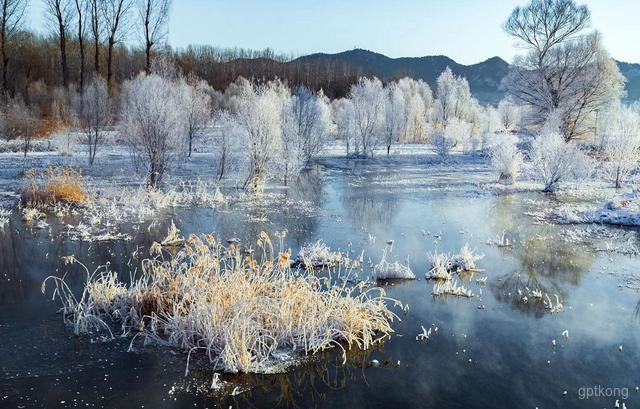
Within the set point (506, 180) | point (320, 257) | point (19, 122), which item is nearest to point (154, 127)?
point (320, 257)

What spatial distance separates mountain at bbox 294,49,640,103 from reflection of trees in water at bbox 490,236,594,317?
64382 millimetres

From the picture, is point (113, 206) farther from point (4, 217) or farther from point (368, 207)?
point (368, 207)

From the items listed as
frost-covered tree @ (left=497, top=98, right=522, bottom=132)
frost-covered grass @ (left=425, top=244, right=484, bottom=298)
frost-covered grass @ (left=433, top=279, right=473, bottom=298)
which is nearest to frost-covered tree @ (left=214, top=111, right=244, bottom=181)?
frost-covered grass @ (left=425, top=244, right=484, bottom=298)

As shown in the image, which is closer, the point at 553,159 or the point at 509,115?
the point at 553,159

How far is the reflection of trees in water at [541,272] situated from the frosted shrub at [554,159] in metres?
8.11

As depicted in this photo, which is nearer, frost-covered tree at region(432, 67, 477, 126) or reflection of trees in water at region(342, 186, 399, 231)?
reflection of trees in water at region(342, 186, 399, 231)

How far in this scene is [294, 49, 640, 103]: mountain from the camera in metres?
94.9

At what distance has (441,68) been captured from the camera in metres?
138

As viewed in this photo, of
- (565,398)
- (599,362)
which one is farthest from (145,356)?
(599,362)

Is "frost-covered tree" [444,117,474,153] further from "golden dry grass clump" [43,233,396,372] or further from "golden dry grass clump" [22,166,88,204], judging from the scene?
"golden dry grass clump" [43,233,396,372]

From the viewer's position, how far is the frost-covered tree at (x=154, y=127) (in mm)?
16834

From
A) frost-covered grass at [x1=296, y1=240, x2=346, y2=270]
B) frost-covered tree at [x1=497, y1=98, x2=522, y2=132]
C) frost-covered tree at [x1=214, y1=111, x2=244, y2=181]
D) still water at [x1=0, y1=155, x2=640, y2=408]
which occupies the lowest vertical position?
still water at [x1=0, y1=155, x2=640, y2=408]

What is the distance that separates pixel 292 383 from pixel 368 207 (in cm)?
1105

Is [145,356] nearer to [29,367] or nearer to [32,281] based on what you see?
[29,367]
